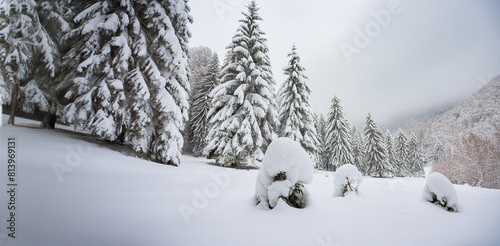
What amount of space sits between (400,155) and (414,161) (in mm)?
3691

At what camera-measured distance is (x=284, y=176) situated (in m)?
3.58

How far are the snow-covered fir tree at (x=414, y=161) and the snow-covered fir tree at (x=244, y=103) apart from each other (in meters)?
39.5

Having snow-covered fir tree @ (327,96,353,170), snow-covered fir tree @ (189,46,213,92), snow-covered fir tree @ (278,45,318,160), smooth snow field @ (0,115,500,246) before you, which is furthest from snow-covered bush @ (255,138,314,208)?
snow-covered fir tree @ (189,46,213,92)

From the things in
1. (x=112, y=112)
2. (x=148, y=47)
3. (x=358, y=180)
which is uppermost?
(x=148, y=47)

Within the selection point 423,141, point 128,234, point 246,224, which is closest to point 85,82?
point 128,234

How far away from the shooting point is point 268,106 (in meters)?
14.6

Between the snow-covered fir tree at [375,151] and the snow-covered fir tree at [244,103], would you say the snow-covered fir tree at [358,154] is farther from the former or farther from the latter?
the snow-covered fir tree at [244,103]

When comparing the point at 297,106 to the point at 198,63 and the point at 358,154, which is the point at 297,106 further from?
the point at 358,154

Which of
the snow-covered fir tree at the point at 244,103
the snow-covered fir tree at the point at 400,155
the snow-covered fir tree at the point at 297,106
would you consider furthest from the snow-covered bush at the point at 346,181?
the snow-covered fir tree at the point at 400,155

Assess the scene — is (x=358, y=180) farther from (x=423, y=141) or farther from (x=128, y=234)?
(x=423, y=141)

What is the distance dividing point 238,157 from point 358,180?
9187 mm

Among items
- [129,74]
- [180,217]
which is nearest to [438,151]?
[180,217]

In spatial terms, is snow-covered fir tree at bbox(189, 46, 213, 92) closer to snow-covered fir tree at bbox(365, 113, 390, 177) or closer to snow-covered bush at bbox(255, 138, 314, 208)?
snow-covered fir tree at bbox(365, 113, 390, 177)

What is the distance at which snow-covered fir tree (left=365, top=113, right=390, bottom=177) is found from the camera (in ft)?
95.4
